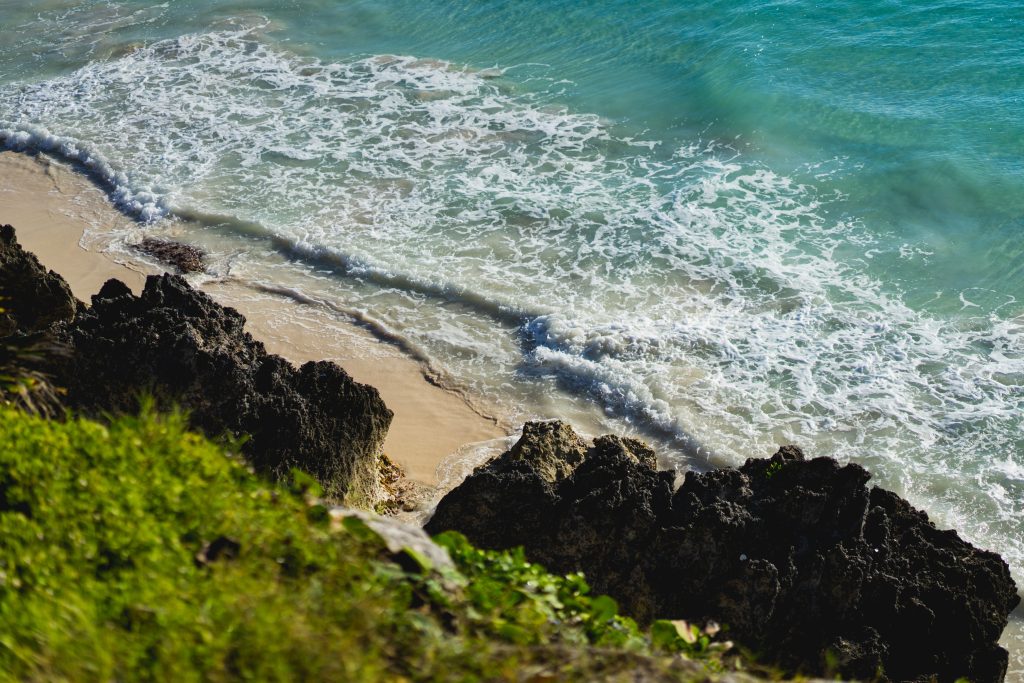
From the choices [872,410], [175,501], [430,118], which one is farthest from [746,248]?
[175,501]

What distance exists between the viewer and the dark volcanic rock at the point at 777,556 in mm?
6562

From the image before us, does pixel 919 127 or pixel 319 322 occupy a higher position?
pixel 919 127

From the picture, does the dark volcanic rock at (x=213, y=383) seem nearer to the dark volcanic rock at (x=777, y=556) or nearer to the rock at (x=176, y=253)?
the dark volcanic rock at (x=777, y=556)

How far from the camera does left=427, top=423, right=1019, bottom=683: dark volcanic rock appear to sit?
21.5ft

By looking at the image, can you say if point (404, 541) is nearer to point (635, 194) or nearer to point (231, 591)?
point (231, 591)

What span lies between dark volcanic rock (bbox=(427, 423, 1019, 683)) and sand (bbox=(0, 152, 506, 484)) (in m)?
2.71

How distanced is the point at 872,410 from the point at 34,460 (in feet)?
28.2

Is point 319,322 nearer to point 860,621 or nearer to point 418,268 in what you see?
point 418,268

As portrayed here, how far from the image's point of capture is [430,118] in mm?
18250

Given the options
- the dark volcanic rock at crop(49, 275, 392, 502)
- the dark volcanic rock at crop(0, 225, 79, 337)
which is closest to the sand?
the dark volcanic rock at crop(49, 275, 392, 502)

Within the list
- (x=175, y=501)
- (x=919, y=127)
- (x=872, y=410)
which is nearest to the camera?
(x=175, y=501)

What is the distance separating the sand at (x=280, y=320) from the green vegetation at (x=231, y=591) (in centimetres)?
469

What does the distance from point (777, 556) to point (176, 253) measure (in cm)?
1034

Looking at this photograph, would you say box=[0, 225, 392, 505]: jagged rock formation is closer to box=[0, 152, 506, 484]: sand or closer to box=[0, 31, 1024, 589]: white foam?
box=[0, 152, 506, 484]: sand
